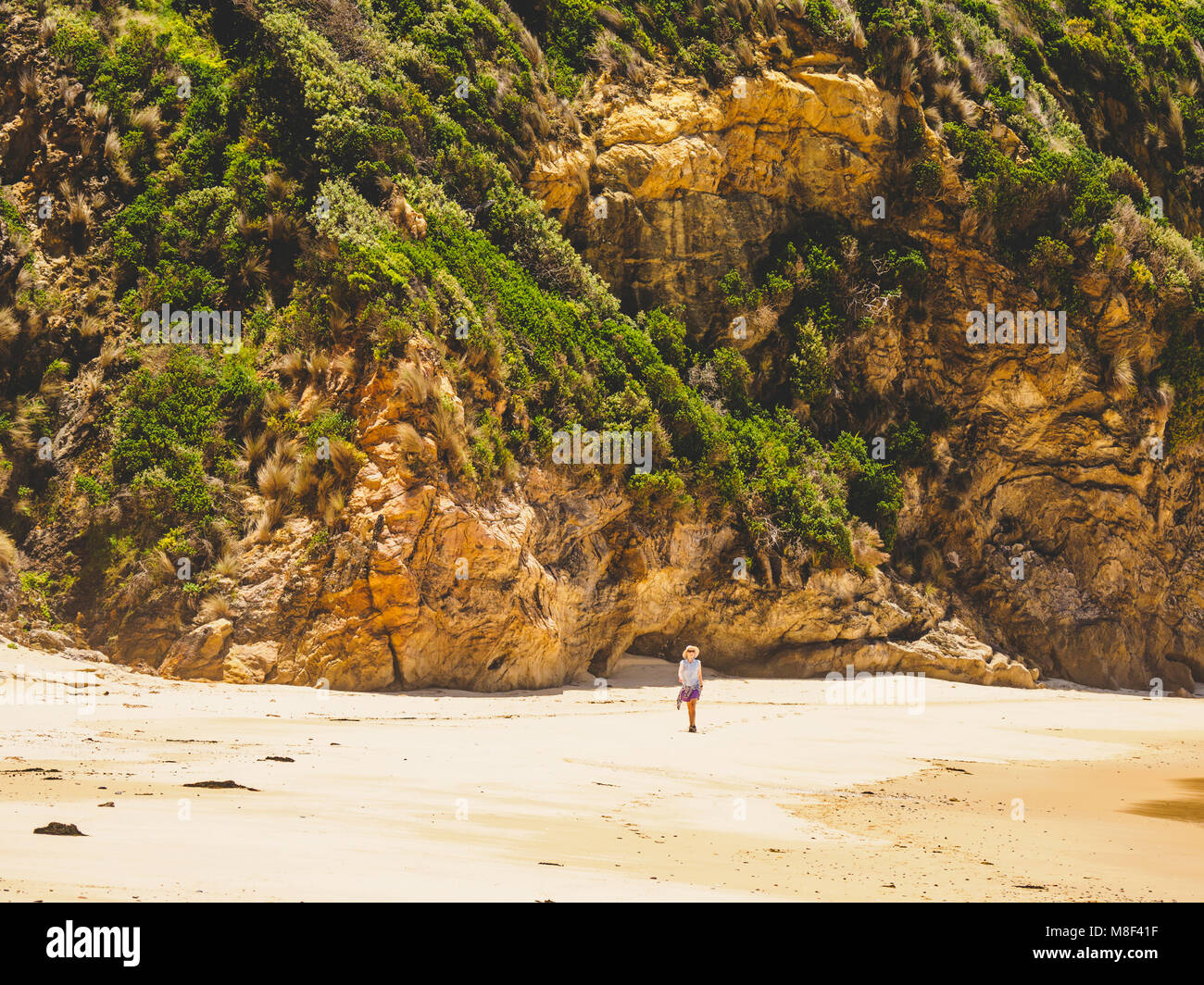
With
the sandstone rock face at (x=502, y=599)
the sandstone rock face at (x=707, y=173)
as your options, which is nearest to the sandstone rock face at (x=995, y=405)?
the sandstone rock face at (x=707, y=173)

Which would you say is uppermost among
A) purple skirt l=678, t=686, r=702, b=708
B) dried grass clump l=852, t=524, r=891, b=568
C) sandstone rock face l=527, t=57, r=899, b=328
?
sandstone rock face l=527, t=57, r=899, b=328

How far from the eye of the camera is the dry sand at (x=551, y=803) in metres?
3.72

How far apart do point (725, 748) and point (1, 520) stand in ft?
29.2

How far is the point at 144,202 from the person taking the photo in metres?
13.6

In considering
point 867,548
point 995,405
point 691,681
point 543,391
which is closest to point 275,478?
point 543,391

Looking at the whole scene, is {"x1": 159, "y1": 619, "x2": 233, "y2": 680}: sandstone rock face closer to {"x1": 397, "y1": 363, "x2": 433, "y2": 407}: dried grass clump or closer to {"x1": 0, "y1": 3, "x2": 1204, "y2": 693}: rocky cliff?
{"x1": 0, "y1": 3, "x2": 1204, "y2": 693}: rocky cliff

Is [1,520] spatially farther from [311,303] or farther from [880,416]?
[880,416]

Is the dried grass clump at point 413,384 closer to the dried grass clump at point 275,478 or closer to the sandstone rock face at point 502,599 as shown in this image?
the sandstone rock face at point 502,599

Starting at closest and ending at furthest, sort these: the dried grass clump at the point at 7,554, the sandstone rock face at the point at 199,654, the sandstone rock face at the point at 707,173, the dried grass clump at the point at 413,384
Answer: the sandstone rock face at the point at 199,654 → the dried grass clump at the point at 7,554 → the dried grass clump at the point at 413,384 → the sandstone rock face at the point at 707,173

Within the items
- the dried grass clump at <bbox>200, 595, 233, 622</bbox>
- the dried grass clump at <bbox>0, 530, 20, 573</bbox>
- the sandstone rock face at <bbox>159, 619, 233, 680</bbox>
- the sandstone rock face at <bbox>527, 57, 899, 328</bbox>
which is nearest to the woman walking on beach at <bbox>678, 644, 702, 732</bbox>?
A: the sandstone rock face at <bbox>159, 619, 233, 680</bbox>

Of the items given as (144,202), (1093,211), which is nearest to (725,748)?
(144,202)

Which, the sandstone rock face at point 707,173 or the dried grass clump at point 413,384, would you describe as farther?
the sandstone rock face at point 707,173

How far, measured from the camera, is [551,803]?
5844mm

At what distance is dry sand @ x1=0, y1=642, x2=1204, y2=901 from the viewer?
12.2ft
